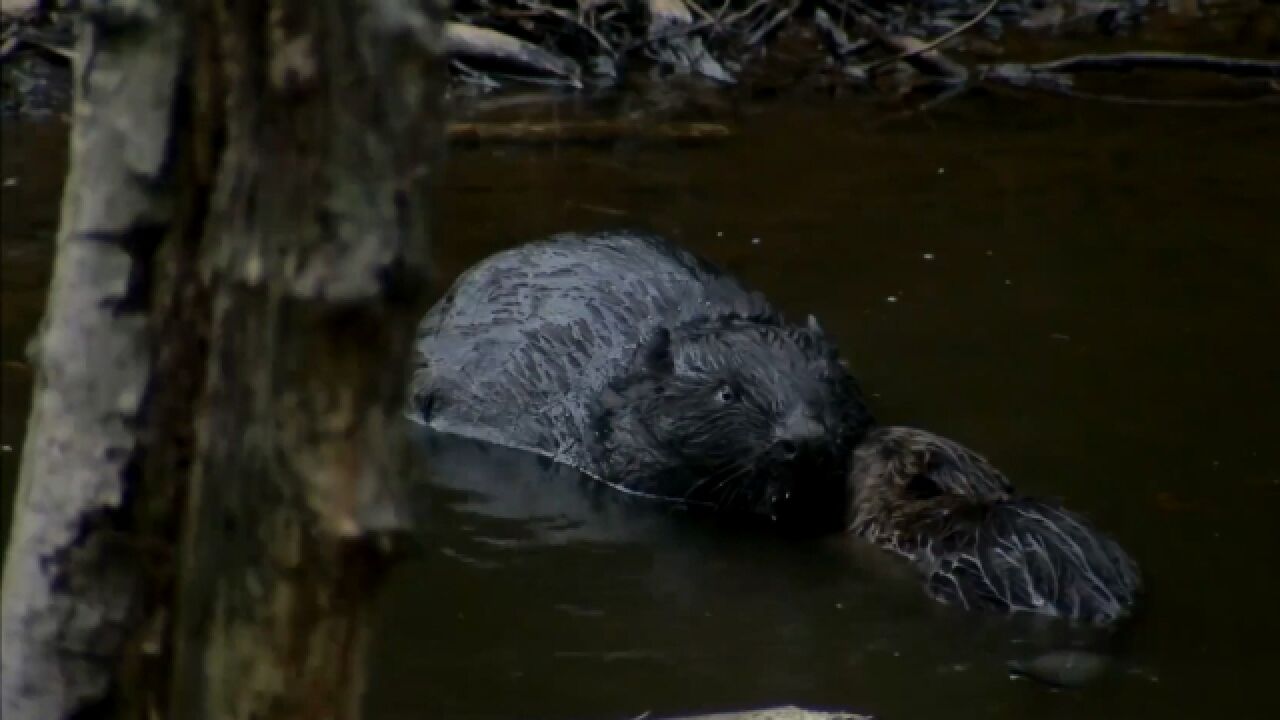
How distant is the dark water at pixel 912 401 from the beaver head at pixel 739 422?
14 cm

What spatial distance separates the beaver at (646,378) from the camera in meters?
5.77

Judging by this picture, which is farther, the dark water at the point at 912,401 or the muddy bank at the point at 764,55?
the muddy bank at the point at 764,55

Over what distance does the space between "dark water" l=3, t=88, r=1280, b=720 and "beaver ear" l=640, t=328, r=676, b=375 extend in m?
0.41

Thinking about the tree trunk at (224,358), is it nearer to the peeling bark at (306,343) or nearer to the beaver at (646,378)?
the peeling bark at (306,343)

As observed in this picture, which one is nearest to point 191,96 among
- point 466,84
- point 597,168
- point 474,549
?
point 474,549

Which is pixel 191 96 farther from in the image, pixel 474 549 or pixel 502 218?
pixel 502 218

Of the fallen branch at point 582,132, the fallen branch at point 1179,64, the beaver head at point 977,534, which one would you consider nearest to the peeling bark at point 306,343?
the beaver head at point 977,534

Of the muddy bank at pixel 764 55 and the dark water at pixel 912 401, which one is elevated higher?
the muddy bank at pixel 764 55

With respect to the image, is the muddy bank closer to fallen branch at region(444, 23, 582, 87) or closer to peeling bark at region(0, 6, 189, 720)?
fallen branch at region(444, 23, 582, 87)

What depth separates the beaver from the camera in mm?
5770

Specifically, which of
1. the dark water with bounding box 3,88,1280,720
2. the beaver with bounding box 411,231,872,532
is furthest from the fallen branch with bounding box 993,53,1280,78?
the beaver with bounding box 411,231,872,532

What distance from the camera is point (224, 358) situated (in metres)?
2.02

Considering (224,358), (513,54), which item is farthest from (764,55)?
(224,358)

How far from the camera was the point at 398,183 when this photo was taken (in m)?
1.91
